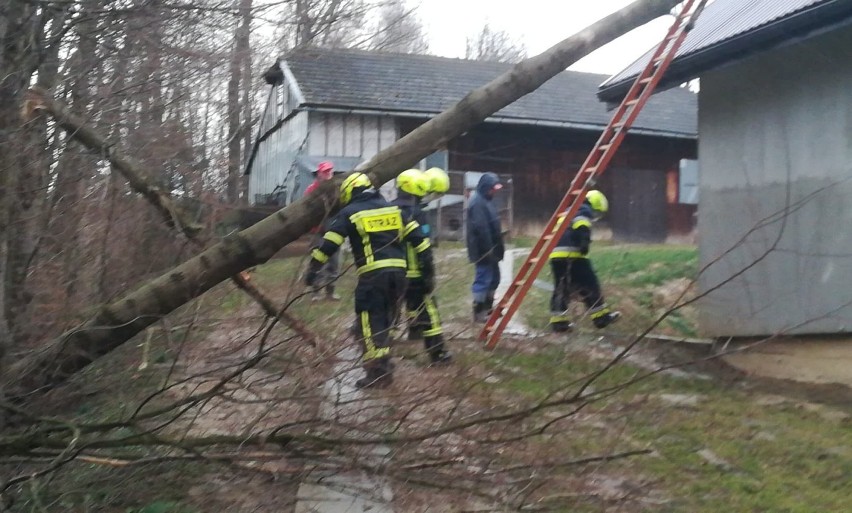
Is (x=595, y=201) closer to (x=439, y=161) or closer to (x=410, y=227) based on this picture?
(x=410, y=227)

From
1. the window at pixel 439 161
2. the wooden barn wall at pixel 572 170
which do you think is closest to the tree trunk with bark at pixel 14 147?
the window at pixel 439 161

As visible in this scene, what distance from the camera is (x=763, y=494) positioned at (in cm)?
412

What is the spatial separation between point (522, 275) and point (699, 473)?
121 inches

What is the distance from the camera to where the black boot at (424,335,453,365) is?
4566 millimetres

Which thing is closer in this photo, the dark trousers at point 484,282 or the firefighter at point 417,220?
the firefighter at point 417,220

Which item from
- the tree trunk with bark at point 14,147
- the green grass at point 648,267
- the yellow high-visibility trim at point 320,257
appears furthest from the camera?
the green grass at point 648,267

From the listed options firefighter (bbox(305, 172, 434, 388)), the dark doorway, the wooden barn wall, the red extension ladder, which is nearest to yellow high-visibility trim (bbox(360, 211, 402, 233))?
firefighter (bbox(305, 172, 434, 388))

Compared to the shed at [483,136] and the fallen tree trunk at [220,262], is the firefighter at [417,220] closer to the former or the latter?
the fallen tree trunk at [220,262]

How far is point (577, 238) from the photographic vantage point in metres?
7.78

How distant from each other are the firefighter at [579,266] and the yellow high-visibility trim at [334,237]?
257 cm

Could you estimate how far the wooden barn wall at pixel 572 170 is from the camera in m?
17.6

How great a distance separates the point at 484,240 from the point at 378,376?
12.2 ft

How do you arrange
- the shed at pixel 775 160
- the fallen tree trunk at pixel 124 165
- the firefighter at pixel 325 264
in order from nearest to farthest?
the firefighter at pixel 325 264 < the fallen tree trunk at pixel 124 165 < the shed at pixel 775 160

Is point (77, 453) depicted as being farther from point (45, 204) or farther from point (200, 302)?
point (45, 204)
